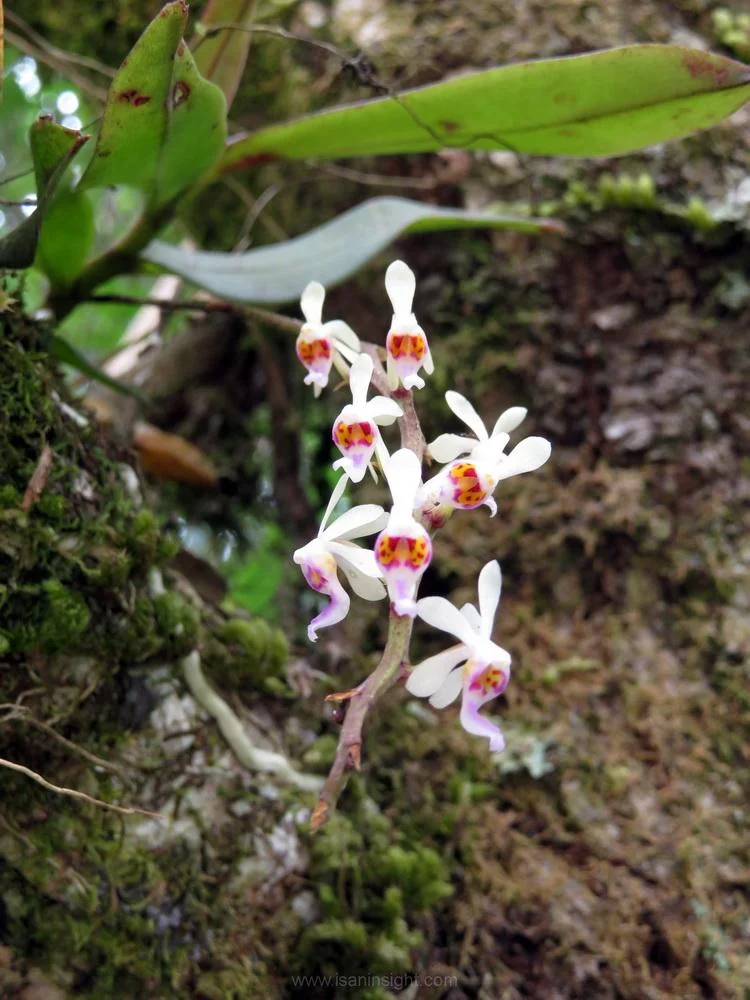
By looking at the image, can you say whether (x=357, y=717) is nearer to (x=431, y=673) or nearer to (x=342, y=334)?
(x=431, y=673)

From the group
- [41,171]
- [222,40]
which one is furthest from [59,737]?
[222,40]

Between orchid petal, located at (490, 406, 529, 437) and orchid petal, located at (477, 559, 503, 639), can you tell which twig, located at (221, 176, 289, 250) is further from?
orchid petal, located at (477, 559, 503, 639)

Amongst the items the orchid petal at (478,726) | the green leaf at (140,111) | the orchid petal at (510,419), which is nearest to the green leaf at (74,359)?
the green leaf at (140,111)

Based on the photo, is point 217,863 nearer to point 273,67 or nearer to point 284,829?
point 284,829

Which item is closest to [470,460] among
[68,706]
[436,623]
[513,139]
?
[436,623]

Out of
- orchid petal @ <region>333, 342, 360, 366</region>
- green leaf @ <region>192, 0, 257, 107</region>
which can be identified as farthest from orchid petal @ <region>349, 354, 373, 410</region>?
green leaf @ <region>192, 0, 257, 107</region>

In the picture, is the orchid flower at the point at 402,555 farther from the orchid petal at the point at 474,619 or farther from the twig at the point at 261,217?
the twig at the point at 261,217
